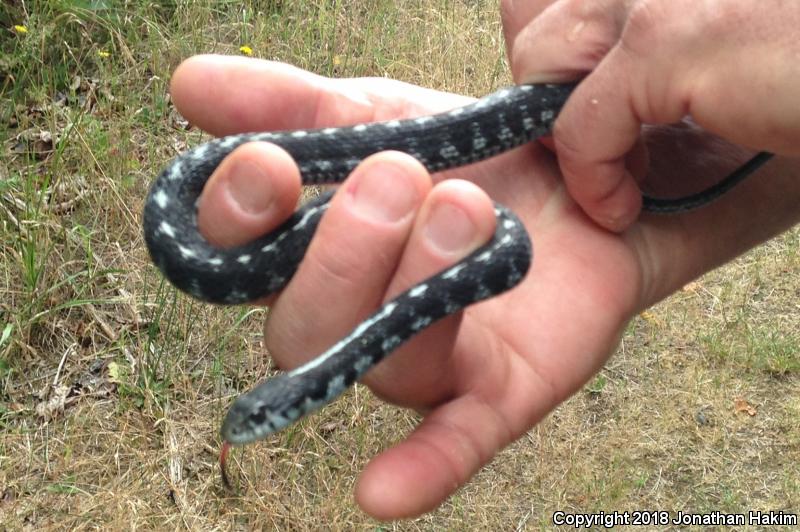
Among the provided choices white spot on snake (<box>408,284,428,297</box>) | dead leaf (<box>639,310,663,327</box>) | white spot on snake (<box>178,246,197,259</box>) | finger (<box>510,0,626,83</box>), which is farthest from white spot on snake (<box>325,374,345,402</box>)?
dead leaf (<box>639,310,663,327</box>)

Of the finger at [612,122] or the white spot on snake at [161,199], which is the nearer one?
the finger at [612,122]

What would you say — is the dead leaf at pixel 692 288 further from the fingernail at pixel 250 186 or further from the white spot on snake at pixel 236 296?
the fingernail at pixel 250 186

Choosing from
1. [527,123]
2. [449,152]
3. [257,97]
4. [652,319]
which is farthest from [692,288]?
[257,97]

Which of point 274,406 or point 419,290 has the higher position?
Result: point 419,290

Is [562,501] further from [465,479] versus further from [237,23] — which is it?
[237,23]

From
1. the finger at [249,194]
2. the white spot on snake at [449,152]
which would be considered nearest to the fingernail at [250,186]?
the finger at [249,194]

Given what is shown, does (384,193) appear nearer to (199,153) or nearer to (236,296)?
(236,296)

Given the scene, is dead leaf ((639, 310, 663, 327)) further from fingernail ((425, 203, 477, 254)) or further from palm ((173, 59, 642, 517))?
fingernail ((425, 203, 477, 254))
